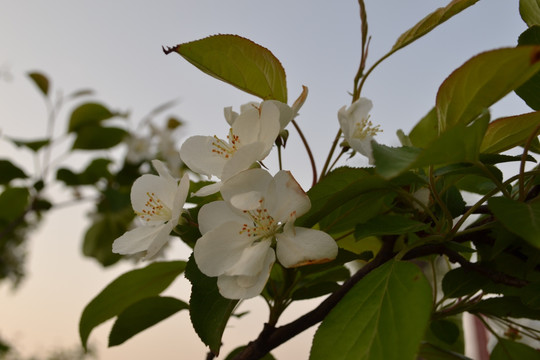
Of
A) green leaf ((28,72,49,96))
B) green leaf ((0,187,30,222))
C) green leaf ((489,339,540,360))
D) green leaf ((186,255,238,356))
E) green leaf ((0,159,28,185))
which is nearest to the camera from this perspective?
green leaf ((186,255,238,356))

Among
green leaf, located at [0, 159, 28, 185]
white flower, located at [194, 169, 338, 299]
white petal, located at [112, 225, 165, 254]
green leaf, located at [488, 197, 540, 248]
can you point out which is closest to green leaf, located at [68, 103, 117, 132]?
green leaf, located at [0, 159, 28, 185]

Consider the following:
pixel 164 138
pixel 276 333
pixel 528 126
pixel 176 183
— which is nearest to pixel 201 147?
pixel 176 183

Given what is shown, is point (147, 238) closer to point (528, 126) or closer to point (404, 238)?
point (404, 238)

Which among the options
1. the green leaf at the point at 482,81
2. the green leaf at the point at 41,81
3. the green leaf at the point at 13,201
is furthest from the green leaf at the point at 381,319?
the green leaf at the point at 41,81

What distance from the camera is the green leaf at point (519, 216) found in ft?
1.22

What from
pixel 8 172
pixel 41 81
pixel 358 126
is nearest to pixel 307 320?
pixel 358 126

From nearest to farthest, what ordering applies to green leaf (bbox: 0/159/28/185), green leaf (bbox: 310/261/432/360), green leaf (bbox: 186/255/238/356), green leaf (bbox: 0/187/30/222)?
green leaf (bbox: 310/261/432/360) → green leaf (bbox: 186/255/238/356) → green leaf (bbox: 0/159/28/185) → green leaf (bbox: 0/187/30/222)

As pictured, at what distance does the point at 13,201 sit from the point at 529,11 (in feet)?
6.00

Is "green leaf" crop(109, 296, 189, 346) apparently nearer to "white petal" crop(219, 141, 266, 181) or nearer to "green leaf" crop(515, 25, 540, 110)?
"white petal" crop(219, 141, 266, 181)

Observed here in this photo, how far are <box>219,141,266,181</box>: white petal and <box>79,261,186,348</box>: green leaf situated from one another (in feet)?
0.84

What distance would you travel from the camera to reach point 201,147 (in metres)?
0.53

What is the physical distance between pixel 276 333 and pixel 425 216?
18 cm

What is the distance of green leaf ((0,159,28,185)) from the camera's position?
1.81m

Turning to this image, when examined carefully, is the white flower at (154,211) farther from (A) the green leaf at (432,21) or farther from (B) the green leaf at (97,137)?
(B) the green leaf at (97,137)
